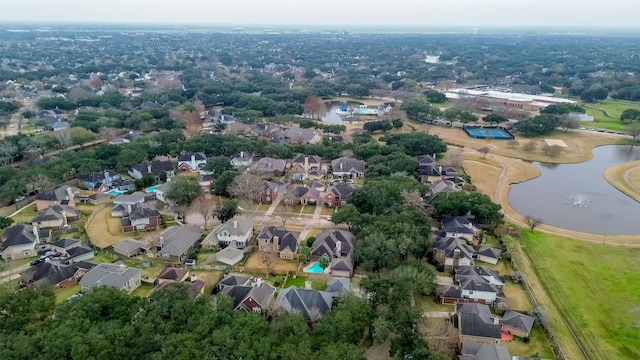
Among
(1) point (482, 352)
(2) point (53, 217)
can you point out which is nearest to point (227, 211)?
(2) point (53, 217)

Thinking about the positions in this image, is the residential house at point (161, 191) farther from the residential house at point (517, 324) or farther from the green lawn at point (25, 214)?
the residential house at point (517, 324)

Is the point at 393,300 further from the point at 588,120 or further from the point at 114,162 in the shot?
the point at 588,120

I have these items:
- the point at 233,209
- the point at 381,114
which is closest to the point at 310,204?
the point at 233,209

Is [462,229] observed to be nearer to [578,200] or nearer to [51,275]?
[578,200]

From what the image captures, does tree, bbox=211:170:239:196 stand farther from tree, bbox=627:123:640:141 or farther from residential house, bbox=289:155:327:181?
tree, bbox=627:123:640:141

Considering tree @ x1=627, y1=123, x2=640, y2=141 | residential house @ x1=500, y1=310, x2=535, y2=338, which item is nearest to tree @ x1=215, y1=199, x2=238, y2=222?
residential house @ x1=500, y1=310, x2=535, y2=338
